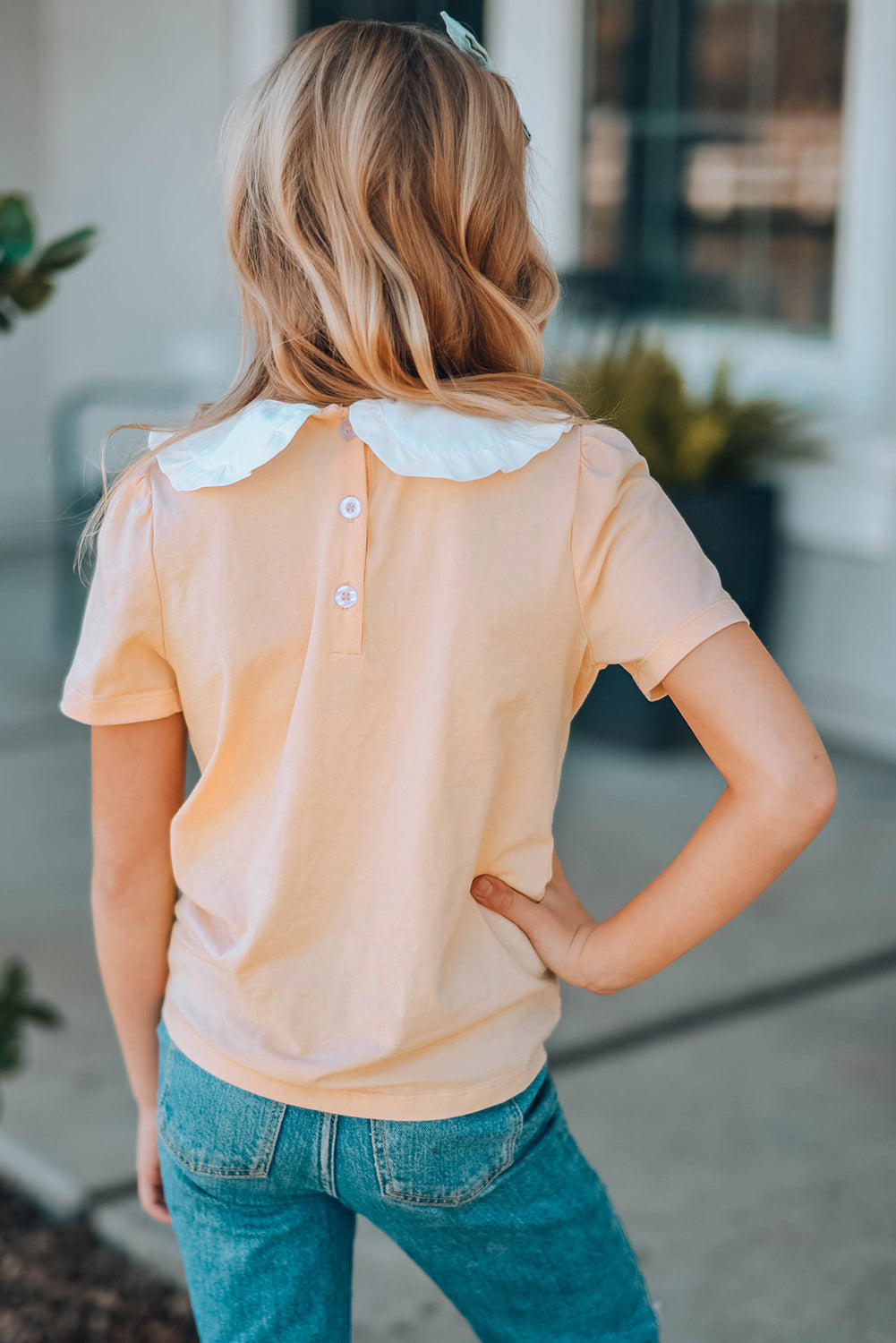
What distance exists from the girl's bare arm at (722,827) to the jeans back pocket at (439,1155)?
0.45 feet

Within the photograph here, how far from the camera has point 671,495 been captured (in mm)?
4133

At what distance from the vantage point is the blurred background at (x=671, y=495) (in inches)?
82.7

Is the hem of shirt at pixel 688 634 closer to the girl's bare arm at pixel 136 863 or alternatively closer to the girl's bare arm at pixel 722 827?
the girl's bare arm at pixel 722 827

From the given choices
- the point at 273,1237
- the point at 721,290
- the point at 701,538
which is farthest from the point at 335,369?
the point at 721,290

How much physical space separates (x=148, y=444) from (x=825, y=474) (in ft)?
11.3

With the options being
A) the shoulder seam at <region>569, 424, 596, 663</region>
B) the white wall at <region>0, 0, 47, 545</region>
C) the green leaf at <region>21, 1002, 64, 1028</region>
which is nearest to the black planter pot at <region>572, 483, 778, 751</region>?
the green leaf at <region>21, 1002, 64, 1028</region>

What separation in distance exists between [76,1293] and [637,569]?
1.54 m

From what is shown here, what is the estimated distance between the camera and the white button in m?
1.02

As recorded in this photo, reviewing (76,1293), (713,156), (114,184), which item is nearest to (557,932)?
(76,1293)

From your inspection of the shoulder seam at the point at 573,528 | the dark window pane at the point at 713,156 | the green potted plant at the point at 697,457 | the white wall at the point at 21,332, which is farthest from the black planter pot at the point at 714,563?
the white wall at the point at 21,332

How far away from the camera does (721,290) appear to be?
15.9 feet

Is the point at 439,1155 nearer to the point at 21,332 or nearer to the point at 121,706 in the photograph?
the point at 121,706

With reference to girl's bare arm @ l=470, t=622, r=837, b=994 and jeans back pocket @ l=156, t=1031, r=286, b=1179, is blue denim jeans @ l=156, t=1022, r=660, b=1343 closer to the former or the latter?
jeans back pocket @ l=156, t=1031, r=286, b=1179

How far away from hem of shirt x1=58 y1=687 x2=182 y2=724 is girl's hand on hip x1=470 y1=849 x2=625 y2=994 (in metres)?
0.28
